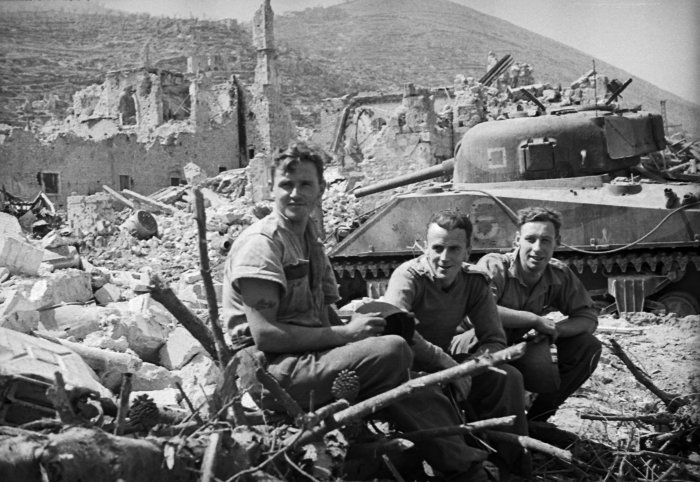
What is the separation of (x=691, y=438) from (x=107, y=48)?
7299cm

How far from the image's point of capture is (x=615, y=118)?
11266 millimetres

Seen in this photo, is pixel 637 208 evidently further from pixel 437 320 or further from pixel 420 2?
pixel 420 2

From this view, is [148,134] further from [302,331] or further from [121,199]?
[302,331]

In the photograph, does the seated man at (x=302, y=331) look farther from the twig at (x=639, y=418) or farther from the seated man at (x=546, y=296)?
the seated man at (x=546, y=296)

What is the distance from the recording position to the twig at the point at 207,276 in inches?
126

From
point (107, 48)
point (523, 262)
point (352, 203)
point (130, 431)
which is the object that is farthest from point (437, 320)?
point (107, 48)

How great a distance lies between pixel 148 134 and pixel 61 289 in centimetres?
2885

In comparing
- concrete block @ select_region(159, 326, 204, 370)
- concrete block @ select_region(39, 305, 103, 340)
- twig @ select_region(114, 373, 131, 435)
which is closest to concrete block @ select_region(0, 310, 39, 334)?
concrete block @ select_region(39, 305, 103, 340)

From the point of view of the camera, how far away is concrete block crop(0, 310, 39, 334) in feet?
Answer: 19.9

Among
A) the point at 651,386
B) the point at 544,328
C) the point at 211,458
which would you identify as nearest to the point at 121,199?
the point at 544,328

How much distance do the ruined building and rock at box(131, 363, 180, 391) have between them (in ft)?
76.0

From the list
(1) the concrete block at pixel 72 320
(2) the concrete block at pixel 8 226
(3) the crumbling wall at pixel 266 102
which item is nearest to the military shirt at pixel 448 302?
(1) the concrete block at pixel 72 320

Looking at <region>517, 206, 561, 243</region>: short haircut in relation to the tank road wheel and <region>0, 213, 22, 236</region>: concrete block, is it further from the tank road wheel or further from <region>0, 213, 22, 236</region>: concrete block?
<region>0, 213, 22, 236</region>: concrete block

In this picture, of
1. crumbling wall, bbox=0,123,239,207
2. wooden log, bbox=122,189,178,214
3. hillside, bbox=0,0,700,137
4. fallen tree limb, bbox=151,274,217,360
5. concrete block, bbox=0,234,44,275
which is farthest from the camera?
hillside, bbox=0,0,700,137
